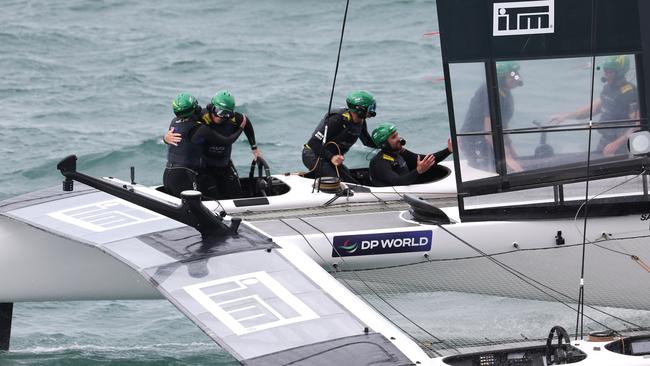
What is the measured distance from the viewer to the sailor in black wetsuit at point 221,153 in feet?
31.9

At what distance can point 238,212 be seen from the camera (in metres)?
9.33

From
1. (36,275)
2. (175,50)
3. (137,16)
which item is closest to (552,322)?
(36,275)

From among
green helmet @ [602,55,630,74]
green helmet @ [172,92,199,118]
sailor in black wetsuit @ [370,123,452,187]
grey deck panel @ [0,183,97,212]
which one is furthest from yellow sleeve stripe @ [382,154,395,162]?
grey deck panel @ [0,183,97,212]

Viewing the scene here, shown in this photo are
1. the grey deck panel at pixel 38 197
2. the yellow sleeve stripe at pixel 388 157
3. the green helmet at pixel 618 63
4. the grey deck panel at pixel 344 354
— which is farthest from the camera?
the yellow sleeve stripe at pixel 388 157

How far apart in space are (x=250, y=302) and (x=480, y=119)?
2.43 m

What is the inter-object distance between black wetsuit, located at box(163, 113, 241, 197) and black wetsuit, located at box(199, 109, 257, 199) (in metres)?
0.08

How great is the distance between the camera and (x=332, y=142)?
10078 millimetres

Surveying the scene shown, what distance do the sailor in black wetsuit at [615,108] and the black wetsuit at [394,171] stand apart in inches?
58.4

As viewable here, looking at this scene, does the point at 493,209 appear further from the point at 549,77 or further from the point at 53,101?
the point at 53,101

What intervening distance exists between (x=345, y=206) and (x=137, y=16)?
1114 cm

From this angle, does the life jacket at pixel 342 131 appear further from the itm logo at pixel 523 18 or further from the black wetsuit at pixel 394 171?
the itm logo at pixel 523 18

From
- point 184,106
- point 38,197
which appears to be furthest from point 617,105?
point 38,197

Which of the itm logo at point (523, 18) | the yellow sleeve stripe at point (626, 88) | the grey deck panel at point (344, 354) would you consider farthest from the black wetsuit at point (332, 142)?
the grey deck panel at point (344, 354)

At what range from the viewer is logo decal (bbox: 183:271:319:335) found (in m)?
6.62
